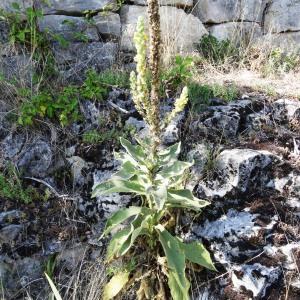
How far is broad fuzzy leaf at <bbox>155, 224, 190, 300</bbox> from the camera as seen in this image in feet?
8.72

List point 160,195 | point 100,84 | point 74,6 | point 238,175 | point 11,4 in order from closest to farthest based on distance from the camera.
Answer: point 160,195 < point 238,175 < point 100,84 < point 11,4 < point 74,6

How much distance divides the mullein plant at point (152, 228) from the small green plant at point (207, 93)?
37.5 inches

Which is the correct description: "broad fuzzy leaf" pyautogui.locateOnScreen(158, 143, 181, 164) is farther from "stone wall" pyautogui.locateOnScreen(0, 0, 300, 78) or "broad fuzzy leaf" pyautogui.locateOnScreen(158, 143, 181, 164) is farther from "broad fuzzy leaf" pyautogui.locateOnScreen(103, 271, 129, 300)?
"stone wall" pyautogui.locateOnScreen(0, 0, 300, 78)

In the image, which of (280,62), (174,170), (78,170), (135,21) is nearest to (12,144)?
(78,170)

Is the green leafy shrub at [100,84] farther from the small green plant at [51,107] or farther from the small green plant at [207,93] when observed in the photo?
the small green plant at [207,93]

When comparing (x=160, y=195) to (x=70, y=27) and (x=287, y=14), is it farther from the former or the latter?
(x=287, y=14)

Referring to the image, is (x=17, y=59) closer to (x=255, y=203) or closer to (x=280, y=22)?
(x=255, y=203)

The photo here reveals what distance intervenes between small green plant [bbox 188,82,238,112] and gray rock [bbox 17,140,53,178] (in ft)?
4.75

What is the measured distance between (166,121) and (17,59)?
2.57 m

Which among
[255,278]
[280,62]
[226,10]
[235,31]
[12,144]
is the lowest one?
[255,278]

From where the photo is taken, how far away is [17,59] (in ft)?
15.0

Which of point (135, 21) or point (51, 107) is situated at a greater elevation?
point (135, 21)

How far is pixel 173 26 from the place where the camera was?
16.7 ft

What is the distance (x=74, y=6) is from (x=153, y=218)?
3325 millimetres
